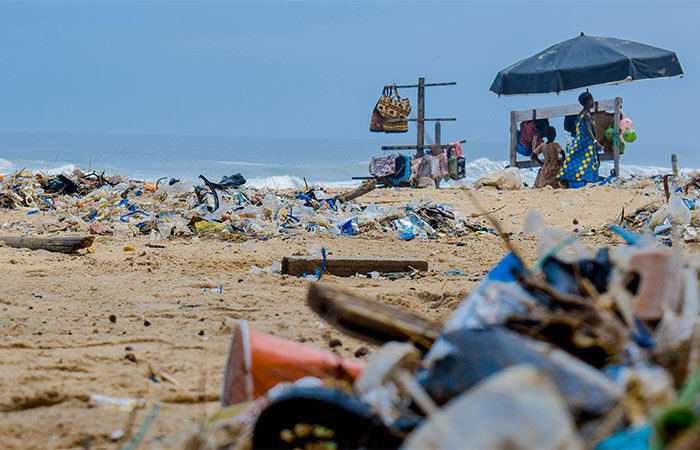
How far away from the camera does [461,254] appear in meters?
6.21

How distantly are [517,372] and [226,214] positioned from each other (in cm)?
707

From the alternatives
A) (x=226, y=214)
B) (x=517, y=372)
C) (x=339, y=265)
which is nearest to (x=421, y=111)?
(x=226, y=214)

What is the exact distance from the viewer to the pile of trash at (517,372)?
110 centimetres

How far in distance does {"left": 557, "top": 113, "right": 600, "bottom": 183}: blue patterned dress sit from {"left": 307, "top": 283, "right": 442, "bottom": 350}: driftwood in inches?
419

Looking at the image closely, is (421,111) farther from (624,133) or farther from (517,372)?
(517,372)

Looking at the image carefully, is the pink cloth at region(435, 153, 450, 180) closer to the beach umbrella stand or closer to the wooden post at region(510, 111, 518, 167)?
the wooden post at region(510, 111, 518, 167)

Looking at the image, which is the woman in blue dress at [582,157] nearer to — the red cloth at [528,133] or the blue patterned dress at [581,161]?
the blue patterned dress at [581,161]

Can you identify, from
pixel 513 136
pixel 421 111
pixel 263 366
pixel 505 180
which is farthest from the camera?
pixel 421 111

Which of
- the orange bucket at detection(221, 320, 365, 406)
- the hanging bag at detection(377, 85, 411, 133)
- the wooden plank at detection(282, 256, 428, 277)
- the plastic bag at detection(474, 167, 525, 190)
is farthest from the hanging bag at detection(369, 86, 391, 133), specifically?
the orange bucket at detection(221, 320, 365, 406)

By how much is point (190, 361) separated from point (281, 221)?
16.7 feet

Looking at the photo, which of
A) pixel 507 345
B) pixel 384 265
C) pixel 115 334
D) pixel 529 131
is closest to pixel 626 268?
pixel 507 345

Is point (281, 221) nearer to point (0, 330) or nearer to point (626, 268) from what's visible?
point (0, 330)

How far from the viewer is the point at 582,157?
38.6 ft

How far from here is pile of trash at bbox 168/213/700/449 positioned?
1.10m
